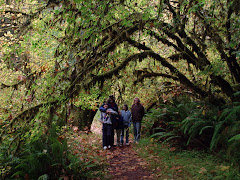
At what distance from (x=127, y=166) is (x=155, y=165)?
1001 millimetres

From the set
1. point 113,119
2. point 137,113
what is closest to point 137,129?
point 137,113

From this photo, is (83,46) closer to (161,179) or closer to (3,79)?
(161,179)

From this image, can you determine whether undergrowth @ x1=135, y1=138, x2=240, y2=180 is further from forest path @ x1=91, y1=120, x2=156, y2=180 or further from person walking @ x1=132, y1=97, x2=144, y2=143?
person walking @ x1=132, y1=97, x2=144, y2=143

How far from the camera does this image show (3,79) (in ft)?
34.7

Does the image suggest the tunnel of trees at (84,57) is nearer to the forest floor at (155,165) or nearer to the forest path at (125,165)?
the forest floor at (155,165)

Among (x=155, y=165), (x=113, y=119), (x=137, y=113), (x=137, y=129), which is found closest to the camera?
(x=155, y=165)

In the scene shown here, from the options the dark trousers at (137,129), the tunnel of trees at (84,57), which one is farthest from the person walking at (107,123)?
the tunnel of trees at (84,57)

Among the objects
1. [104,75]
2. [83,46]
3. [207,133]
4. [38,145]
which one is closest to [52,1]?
[83,46]

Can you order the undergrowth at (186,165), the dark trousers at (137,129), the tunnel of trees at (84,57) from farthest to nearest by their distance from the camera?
the dark trousers at (137,129) → the undergrowth at (186,165) → the tunnel of trees at (84,57)

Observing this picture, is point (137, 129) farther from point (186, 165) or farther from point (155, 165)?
point (186, 165)

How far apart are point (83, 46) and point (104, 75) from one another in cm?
101

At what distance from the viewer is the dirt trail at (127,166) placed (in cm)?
630

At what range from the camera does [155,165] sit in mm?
6863

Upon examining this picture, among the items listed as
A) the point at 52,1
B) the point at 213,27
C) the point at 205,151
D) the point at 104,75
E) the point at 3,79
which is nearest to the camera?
the point at 52,1
